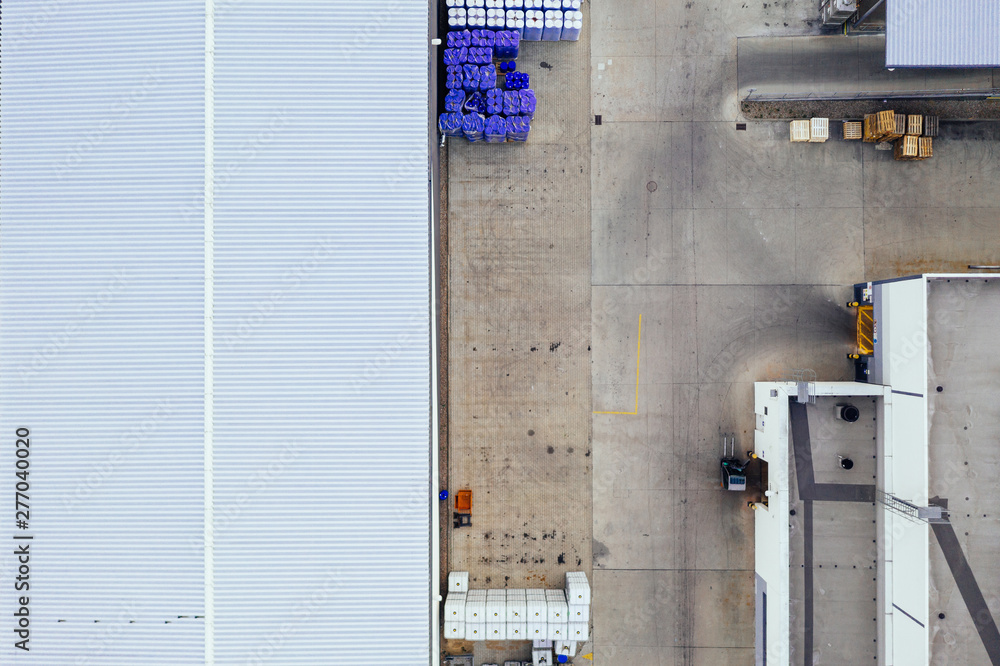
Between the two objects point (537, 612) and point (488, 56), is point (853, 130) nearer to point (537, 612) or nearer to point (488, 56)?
point (488, 56)

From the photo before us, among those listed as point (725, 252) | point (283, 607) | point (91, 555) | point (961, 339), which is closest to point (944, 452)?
point (961, 339)

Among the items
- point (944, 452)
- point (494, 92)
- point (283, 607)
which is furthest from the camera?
point (494, 92)

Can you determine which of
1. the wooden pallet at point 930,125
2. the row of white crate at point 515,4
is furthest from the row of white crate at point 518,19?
the wooden pallet at point 930,125

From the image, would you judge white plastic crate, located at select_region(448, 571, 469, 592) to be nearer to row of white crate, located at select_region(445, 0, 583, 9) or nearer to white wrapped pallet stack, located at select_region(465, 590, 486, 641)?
white wrapped pallet stack, located at select_region(465, 590, 486, 641)

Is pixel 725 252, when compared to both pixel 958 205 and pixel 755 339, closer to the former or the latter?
pixel 755 339

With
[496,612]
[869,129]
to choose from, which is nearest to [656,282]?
[869,129]

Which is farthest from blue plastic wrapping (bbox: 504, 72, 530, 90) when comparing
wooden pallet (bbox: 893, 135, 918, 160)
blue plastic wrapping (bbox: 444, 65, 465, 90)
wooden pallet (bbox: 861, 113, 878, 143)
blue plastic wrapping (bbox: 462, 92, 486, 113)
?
wooden pallet (bbox: 893, 135, 918, 160)

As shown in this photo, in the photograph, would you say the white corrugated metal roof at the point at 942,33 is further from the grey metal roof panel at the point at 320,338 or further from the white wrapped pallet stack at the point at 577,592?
the white wrapped pallet stack at the point at 577,592
